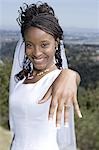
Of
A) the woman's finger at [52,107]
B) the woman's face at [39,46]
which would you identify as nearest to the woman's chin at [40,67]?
the woman's face at [39,46]

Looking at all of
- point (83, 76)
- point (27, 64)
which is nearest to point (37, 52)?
point (27, 64)

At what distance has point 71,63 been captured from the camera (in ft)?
5.53

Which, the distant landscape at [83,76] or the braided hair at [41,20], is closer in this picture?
the braided hair at [41,20]

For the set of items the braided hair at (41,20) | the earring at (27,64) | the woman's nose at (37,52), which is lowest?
the earring at (27,64)

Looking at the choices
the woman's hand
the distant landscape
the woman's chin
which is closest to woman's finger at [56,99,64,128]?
the woman's hand

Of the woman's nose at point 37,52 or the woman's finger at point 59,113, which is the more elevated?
the woman's nose at point 37,52

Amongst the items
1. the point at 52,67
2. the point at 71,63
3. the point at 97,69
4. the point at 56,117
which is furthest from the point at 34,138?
the point at 97,69

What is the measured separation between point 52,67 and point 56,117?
0.17m

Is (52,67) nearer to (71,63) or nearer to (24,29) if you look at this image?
(24,29)

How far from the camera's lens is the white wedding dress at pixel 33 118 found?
1.15 metres

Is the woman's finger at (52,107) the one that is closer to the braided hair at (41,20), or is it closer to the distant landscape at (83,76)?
the braided hair at (41,20)

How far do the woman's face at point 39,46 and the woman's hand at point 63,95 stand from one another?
0.08 metres

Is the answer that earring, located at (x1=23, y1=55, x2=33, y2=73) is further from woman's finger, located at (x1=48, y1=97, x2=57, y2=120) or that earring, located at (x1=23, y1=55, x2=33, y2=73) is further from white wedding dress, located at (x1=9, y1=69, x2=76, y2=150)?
woman's finger, located at (x1=48, y1=97, x2=57, y2=120)

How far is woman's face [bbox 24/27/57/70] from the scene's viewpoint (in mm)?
1134
